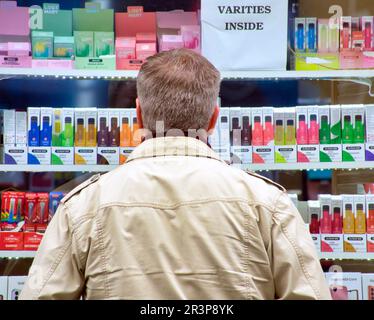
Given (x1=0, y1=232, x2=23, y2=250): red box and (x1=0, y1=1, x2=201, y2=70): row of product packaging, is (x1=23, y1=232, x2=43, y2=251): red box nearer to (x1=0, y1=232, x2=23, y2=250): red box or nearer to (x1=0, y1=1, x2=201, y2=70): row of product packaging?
(x1=0, y1=232, x2=23, y2=250): red box

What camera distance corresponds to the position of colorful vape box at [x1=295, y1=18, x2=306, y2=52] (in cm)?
358

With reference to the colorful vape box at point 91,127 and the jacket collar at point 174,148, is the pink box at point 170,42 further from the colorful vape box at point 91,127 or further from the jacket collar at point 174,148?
the jacket collar at point 174,148

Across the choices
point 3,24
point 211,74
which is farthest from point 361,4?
point 211,74

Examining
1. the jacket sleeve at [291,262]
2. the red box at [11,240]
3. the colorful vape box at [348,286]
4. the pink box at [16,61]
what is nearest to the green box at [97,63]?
the pink box at [16,61]

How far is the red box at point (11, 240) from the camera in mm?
3426

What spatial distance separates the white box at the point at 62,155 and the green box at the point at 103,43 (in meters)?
0.59

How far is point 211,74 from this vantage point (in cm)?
167

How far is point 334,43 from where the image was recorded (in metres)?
3.57

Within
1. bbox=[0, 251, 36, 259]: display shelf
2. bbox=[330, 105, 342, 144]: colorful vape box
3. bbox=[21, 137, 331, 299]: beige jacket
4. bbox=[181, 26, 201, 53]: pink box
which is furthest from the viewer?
bbox=[181, 26, 201, 53]: pink box

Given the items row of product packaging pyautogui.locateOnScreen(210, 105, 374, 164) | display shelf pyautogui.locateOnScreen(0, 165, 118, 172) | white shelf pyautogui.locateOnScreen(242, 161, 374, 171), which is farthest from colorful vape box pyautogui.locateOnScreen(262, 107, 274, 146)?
display shelf pyautogui.locateOnScreen(0, 165, 118, 172)

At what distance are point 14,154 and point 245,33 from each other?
146cm
